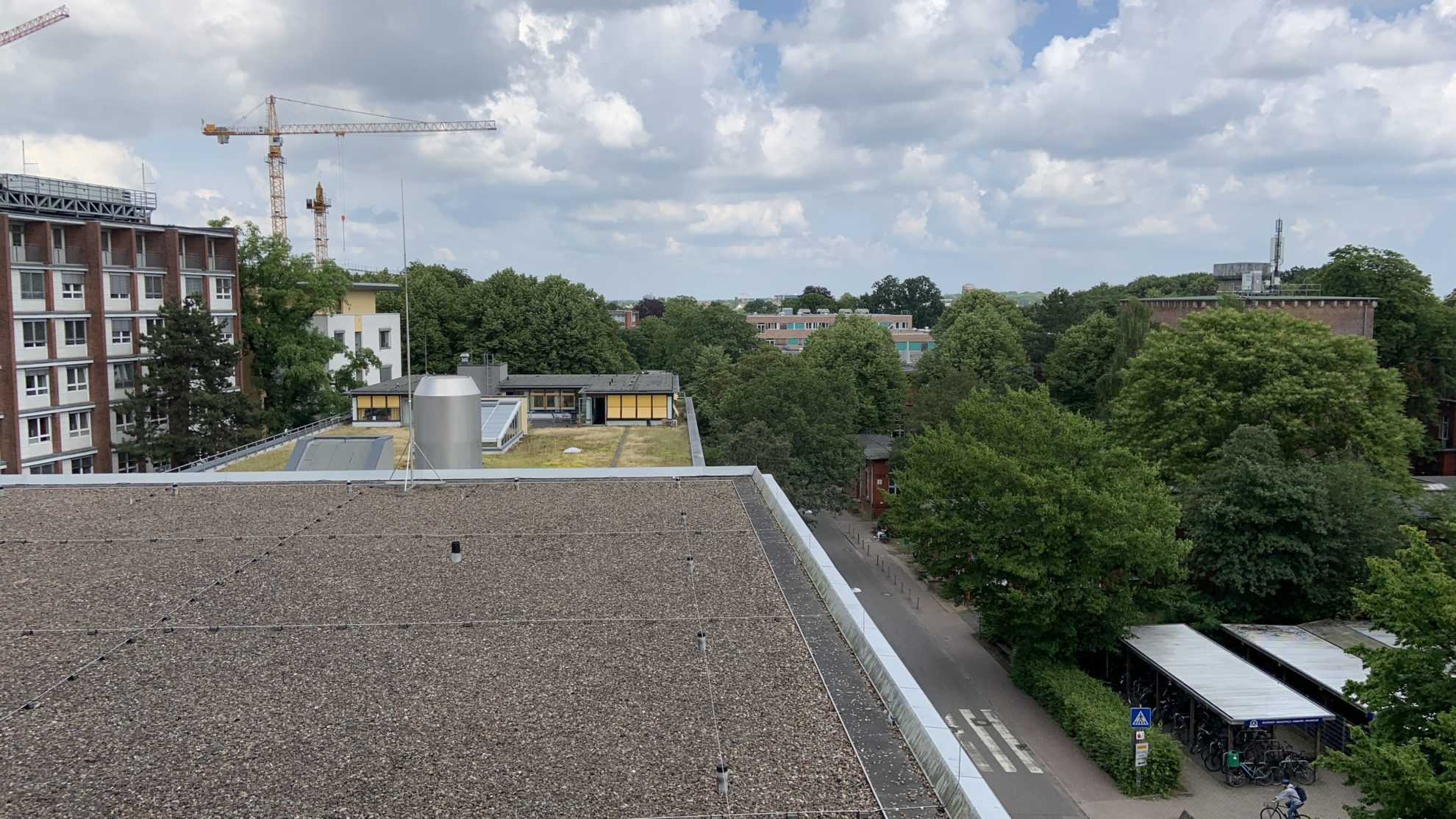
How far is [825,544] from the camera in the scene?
46938 mm

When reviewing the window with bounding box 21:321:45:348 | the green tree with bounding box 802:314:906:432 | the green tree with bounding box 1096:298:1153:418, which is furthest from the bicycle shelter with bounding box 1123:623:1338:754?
the window with bounding box 21:321:45:348

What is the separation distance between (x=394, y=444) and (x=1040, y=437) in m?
A: 23.9

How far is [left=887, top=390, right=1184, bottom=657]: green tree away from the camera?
2544 cm

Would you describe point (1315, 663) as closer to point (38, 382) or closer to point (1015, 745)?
point (1015, 745)

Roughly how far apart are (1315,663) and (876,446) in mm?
31797

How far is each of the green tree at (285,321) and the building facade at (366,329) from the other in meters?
5.44

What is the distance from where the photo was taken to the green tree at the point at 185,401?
43.1 metres

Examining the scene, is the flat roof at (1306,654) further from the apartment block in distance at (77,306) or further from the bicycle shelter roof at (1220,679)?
the apartment block in distance at (77,306)

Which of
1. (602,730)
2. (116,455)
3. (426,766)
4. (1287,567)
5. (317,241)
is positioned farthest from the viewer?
(317,241)

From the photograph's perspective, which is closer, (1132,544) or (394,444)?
(1132,544)

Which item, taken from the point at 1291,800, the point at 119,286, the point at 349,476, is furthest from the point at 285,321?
the point at 1291,800

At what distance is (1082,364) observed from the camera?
62.0 m

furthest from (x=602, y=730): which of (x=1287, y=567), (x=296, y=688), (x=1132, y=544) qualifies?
(x=1287, y=567)

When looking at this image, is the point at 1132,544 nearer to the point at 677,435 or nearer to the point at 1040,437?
the point at 1040,437
